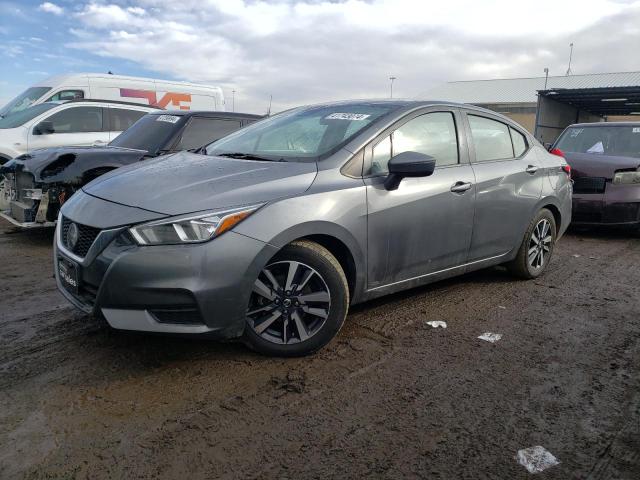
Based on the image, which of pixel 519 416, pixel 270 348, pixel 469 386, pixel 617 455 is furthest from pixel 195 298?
pixel 617 455

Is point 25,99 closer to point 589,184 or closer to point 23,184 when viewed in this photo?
point 23,184

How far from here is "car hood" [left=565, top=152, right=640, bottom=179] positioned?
22.7 feet

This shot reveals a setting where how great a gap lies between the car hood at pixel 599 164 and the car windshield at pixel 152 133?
543cm

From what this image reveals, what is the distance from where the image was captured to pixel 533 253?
4.80 meters

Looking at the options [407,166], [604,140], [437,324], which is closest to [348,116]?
[407,166]

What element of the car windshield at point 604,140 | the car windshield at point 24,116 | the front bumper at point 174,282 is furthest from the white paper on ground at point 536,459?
the car windshield at point 24,116

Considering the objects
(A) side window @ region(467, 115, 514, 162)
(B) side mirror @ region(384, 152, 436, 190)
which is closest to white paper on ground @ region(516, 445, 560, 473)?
(B) side mirror @ region(384, 152, 436, 190)

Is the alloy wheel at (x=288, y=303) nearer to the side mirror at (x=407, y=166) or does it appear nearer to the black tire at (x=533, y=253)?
the side mirror at (x=407, y=166)

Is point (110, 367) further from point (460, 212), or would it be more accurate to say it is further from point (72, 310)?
point (460, 212)

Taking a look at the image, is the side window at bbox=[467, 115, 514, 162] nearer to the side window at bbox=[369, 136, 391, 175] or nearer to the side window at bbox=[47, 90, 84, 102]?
the side window at bbox=[369, 136, 391, 175]

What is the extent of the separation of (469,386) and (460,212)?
57.0 inches

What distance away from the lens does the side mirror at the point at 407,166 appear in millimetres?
3213

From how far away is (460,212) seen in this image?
150 inches

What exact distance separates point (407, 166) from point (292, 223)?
862 millimetres
